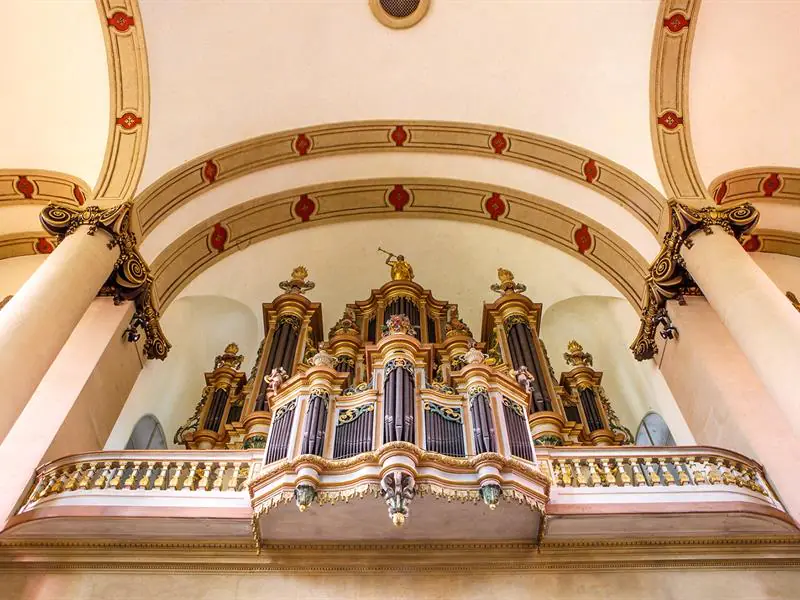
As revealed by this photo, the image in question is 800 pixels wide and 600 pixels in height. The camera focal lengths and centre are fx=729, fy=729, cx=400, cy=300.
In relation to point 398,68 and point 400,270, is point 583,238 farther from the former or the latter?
point 398,68

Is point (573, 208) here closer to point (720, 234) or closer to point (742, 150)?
point (742, 150)

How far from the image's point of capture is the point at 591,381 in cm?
1070

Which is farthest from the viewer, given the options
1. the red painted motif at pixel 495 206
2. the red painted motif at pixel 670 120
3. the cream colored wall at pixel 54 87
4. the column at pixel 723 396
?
the red painted motif at pixel 495 206

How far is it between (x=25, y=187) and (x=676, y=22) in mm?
9724

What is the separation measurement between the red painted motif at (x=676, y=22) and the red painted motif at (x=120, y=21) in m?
7.31

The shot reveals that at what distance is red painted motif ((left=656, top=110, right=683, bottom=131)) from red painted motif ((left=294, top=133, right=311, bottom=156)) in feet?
17.7

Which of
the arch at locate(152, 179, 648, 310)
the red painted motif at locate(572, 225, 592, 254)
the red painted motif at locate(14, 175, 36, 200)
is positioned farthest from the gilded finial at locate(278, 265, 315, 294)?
the red painted motif at locate(572, 225, 592, 254)

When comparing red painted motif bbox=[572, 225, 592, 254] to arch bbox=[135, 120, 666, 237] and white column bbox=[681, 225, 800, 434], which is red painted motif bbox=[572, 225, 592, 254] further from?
white column bbox=[681, 225, 800, 434]

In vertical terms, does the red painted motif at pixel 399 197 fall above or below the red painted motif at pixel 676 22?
above

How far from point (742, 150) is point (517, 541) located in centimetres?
703

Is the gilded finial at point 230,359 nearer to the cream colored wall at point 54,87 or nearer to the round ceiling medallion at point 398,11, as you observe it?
the cream colored wall at point 54,87

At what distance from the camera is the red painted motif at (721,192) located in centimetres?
1040

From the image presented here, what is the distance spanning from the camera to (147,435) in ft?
35.8

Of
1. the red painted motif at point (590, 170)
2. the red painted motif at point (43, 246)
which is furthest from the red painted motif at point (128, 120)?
the red painted motif at point (590, 170)
